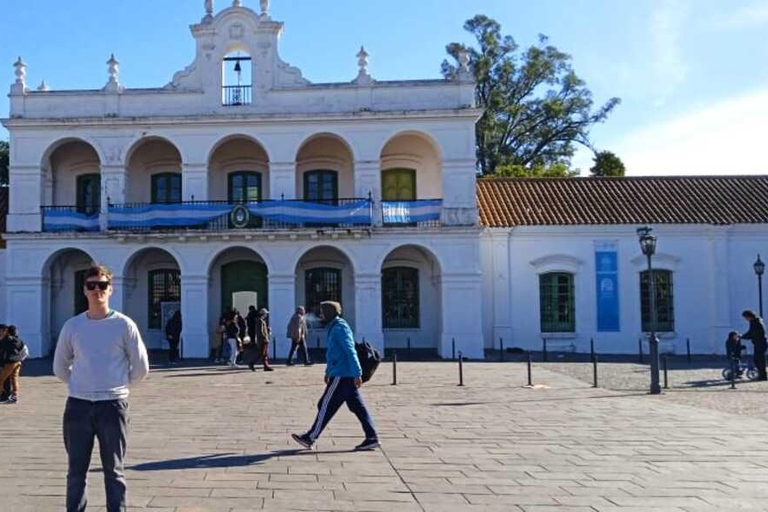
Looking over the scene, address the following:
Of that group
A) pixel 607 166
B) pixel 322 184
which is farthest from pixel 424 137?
pixel 607 166

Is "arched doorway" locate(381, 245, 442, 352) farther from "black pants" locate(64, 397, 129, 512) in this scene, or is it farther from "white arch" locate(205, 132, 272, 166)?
"black pants" locate(64, 397, 129, 512)

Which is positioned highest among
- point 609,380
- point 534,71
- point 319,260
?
point 534,71

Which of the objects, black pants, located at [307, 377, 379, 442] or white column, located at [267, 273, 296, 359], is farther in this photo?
white column, located at [267, 273, 296, 359]

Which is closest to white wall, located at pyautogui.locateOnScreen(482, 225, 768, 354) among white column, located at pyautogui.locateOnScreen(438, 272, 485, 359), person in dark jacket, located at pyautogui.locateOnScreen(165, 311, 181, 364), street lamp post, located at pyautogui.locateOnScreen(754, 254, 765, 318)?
street lamp post, located at pyautogui.locateOnScreen(754, 254, 765, 318)

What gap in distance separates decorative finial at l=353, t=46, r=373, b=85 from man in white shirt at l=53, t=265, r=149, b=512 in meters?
20.6

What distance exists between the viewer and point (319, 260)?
2678 cm

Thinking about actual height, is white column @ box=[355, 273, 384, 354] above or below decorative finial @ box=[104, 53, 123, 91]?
below

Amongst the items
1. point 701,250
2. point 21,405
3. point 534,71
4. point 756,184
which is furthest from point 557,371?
point 534,71

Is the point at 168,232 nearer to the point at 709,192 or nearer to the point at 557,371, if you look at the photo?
the point at 557,371

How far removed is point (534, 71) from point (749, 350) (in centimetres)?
2437

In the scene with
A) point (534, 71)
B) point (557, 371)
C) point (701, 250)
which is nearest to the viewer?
point (557, 371)

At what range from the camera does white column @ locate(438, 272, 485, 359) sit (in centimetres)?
2428

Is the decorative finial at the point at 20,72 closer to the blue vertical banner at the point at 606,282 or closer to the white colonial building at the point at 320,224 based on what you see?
the white colonial building at the point at 320,224

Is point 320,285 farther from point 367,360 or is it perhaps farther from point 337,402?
point 337,402
